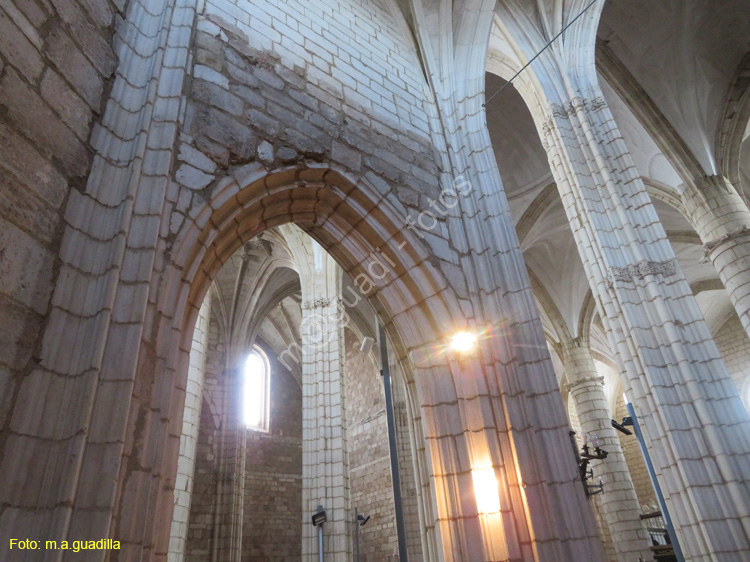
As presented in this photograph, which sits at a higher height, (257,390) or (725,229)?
(257,390)

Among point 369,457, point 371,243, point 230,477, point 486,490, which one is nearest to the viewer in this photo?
point 486,490

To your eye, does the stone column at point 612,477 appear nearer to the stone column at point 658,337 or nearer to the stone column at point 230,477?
the stone column at point 658,337

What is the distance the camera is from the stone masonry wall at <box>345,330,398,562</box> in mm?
14805

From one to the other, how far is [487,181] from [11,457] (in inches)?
191

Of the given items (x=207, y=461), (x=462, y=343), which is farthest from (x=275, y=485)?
(x=462, y=343)

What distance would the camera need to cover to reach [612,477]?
11992 millimetres

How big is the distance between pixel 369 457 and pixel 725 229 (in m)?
11.4

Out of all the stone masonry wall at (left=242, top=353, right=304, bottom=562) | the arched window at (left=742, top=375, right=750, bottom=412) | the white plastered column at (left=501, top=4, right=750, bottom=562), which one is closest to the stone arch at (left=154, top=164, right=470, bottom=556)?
the white plastered column at (left=501, top=4, right=750, bottom=562)

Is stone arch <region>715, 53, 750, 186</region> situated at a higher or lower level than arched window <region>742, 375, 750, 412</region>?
higher

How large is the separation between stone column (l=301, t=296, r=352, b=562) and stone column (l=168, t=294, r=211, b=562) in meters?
2.00

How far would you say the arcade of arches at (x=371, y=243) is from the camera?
2.52 m

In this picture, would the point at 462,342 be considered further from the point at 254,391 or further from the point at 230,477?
the point at 254,391

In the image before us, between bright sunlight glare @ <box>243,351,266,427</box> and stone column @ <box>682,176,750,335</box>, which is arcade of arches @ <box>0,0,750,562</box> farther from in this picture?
bright sunlight glare @ <box>243,351,266,427</box>

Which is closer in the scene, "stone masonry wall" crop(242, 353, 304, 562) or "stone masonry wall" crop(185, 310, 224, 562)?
"stone masonry wall" crop(185, 310, 224, 562)
